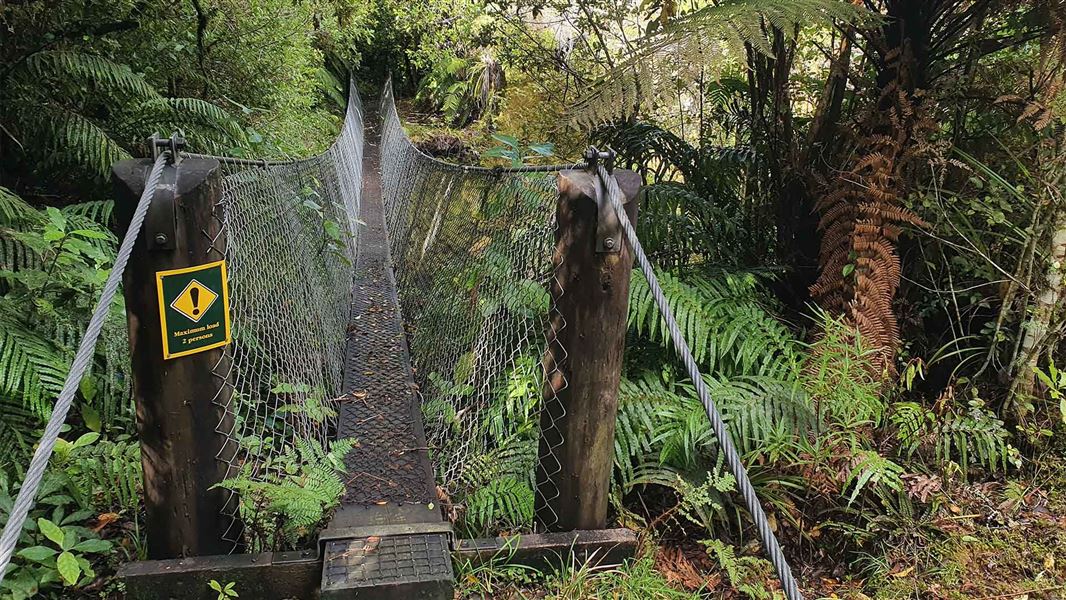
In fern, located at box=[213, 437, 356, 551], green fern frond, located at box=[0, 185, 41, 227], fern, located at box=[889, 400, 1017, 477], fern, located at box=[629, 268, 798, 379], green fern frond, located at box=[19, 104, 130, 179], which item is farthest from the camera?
green fern frond, located at box=[19, 104, 130, 179]

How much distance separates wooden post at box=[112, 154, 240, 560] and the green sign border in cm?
1

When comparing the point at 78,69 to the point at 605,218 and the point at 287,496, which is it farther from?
the point at 605,218

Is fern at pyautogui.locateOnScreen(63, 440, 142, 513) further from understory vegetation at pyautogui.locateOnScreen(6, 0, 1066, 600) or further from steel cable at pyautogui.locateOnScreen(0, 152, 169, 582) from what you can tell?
steel cable at pyautogui.locateOnScreen(0, 152, 169, 582)

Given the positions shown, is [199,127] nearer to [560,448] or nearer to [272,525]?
[272,525]

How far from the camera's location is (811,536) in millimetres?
2119

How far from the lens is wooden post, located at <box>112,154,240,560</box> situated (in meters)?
1.41

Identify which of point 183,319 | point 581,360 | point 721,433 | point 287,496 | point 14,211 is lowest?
point 287,496

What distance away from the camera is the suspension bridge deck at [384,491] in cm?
162

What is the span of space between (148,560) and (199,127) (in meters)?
2.87

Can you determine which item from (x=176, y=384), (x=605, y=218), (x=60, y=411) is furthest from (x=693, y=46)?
(x=60, y=411)

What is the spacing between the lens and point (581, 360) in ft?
5.62

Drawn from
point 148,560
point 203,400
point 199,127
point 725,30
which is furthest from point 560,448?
point 199,127

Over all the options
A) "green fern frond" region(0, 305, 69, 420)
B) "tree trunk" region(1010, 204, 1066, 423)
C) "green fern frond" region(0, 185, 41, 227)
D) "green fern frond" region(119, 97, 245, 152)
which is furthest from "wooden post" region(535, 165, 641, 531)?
"green fern frond" region(119, 97, 245, 152)

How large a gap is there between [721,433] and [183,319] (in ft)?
4.07
